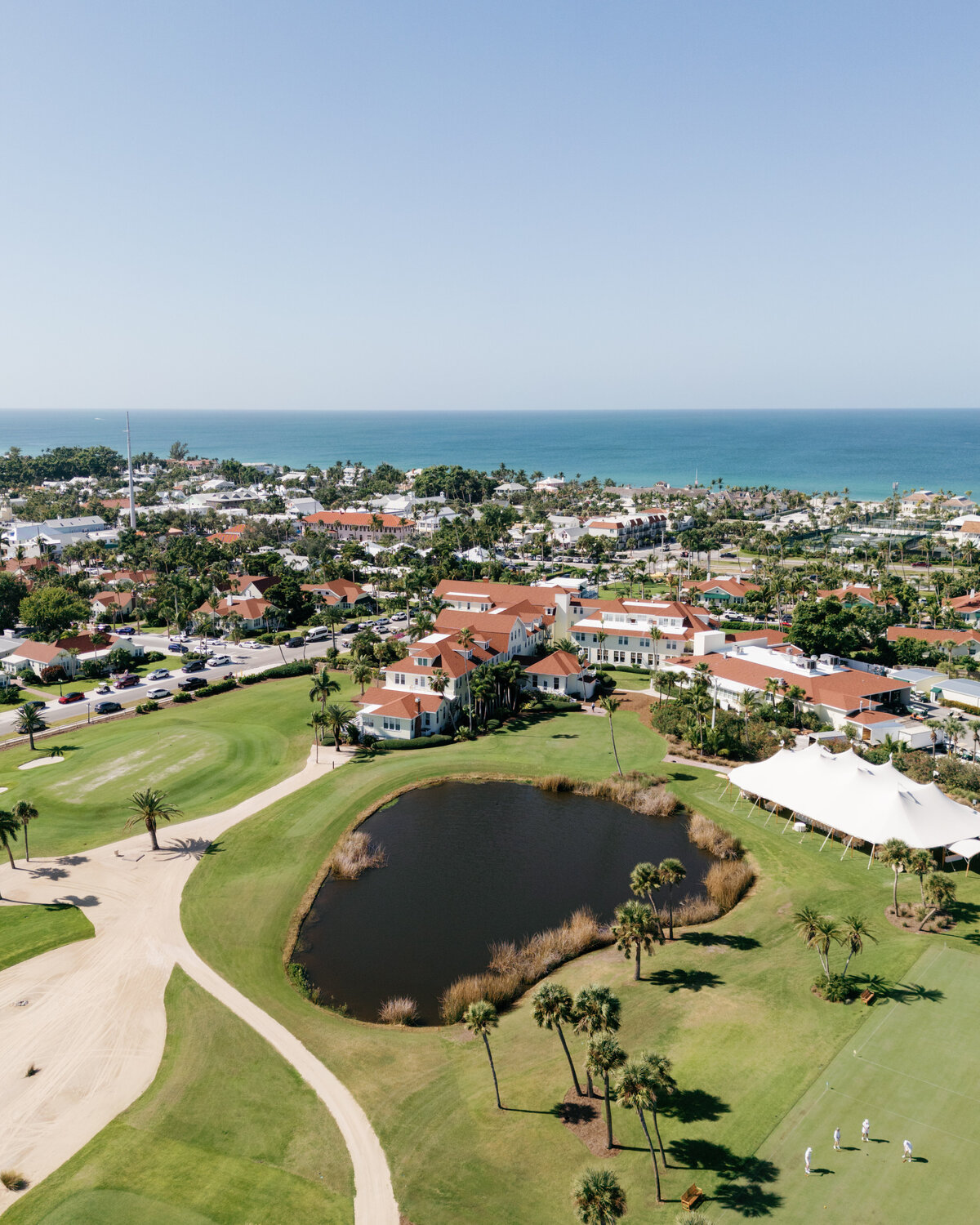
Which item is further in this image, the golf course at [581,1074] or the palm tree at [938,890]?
the palm tree at [938,890]

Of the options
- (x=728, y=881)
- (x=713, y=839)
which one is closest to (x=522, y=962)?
(x=728, y=881)

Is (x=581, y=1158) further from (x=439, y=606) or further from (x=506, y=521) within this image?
(x=506, y=521)

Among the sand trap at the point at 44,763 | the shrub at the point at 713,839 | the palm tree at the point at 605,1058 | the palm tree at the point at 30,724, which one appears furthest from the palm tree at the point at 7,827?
the shrub at the point at 713,839

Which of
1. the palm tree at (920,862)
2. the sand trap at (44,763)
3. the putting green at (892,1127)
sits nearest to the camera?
the putting green at (892,1127)

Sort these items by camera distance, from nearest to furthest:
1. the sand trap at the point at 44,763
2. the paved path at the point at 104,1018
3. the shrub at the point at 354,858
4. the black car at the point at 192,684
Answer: the paved path at the point at 104,1018 → the shrub at the point at 354,858 → the sand trap at the point at 44,763 → the black car at the point at 192,684

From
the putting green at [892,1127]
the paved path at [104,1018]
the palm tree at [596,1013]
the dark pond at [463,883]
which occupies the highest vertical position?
the palm tree at [596,1013]

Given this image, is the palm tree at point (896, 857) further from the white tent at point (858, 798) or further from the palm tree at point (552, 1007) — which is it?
the palm tree at point (552, 1007)

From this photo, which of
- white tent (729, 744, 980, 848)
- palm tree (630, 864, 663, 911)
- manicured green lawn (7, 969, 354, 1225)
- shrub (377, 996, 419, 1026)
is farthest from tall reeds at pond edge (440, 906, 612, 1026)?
white tent (729, 744, 980, 848)
